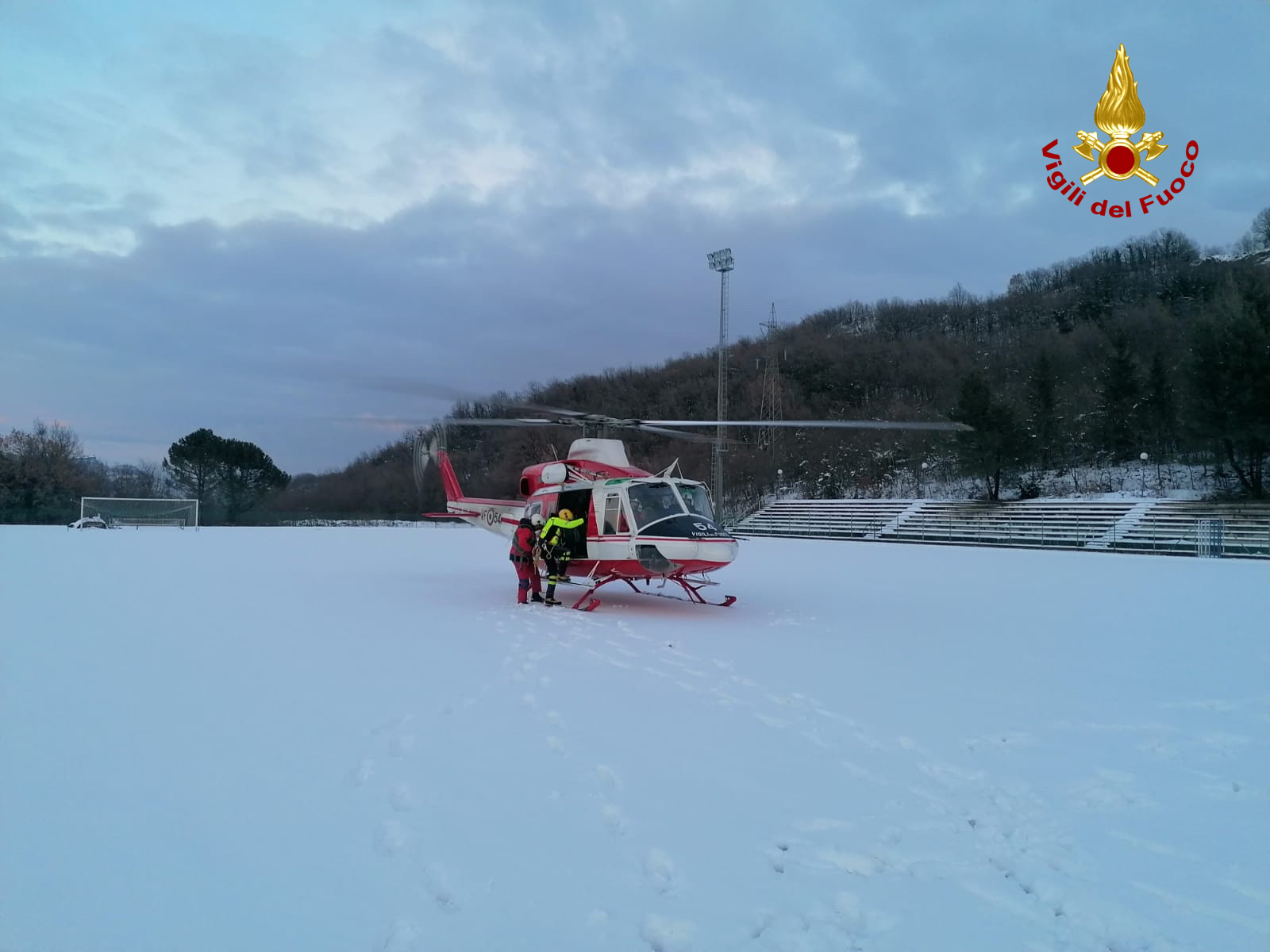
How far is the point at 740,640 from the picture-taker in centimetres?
745

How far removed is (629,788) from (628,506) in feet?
19.6

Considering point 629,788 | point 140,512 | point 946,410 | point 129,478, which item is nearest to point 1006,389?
point 946,410

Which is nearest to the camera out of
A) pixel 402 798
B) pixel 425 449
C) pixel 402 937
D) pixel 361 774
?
pixel 402 937

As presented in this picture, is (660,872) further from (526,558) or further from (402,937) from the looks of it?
(526,558)

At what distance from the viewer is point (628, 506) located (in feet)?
30.9

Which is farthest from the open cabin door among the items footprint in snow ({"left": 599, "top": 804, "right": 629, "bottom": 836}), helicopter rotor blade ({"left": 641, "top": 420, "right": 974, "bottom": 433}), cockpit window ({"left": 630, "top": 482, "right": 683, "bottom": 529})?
footprint in snow ({"left": 599, "top": 804, "right": 629, "bottom": 836})

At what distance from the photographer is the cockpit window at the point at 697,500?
960 centimetres

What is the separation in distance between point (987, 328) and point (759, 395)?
29880 millimetres

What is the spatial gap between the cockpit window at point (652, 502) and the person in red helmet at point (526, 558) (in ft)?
5.33

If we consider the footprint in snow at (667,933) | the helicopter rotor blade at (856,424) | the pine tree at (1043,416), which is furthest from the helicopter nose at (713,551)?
the pine tree at (1043,416)

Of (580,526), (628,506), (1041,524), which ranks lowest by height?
(1041,524)

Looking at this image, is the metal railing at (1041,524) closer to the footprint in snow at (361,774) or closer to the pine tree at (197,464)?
the footprint in snow at (361,774)

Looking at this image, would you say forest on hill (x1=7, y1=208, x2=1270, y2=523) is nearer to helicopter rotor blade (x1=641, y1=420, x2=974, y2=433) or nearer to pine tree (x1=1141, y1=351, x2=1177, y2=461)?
pine tree (x1=1141, y1=351, x2=1177, y2=461)

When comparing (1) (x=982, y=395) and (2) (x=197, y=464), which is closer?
(1) (x=982, y=395)
